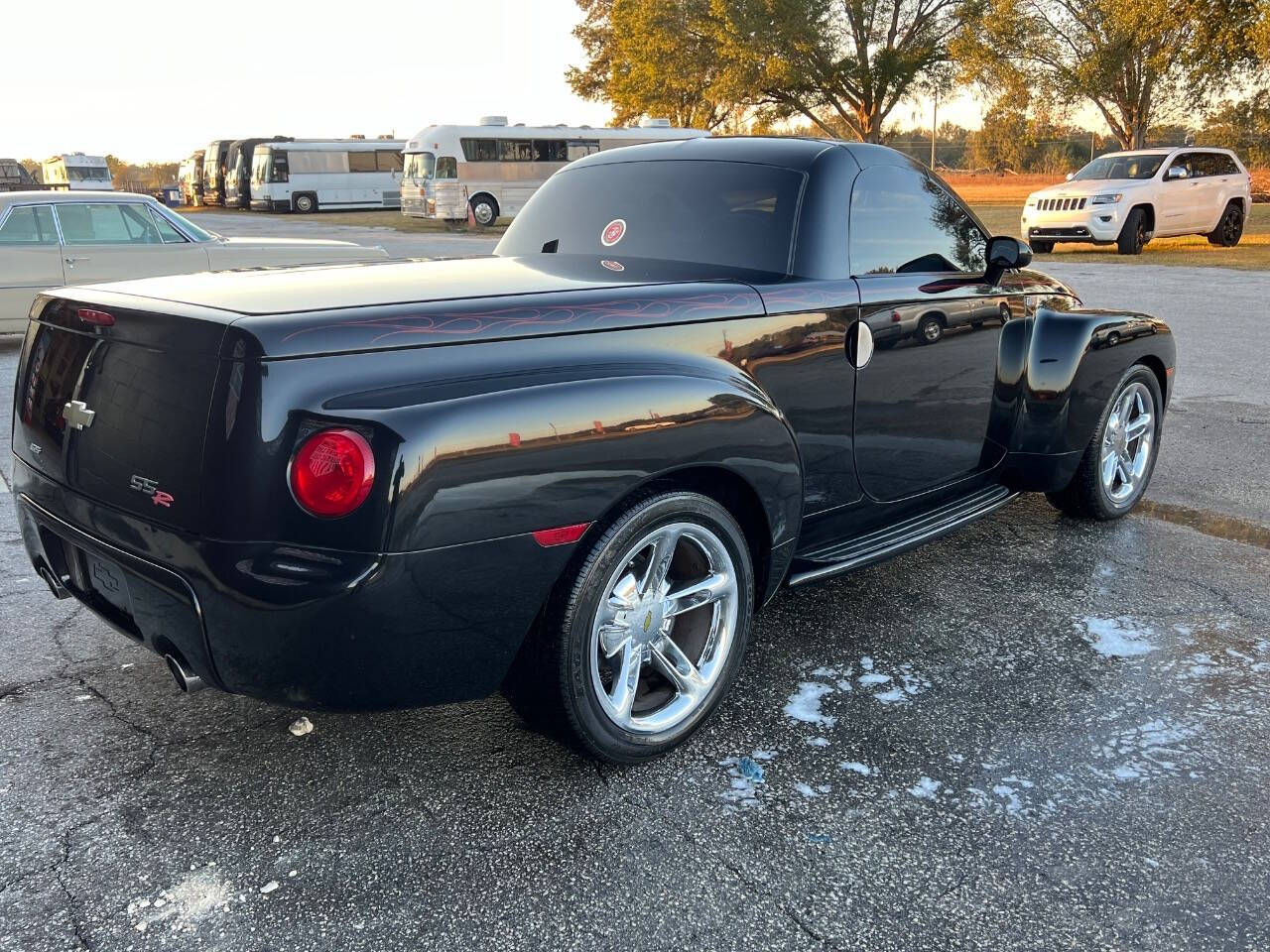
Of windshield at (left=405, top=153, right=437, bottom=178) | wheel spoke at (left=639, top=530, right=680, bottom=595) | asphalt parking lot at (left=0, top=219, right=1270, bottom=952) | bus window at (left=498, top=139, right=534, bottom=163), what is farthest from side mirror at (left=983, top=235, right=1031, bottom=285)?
bus window at (left=498, top=139, right=534, bottom=163)

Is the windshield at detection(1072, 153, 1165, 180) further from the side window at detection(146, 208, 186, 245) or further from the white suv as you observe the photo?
the side window at detection(146, 208, 186, 245)

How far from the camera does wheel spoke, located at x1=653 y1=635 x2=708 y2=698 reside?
2.91 meters

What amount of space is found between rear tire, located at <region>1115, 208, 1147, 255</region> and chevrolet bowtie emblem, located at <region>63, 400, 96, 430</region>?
19217 millimetres

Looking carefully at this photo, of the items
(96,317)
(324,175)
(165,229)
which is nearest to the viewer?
(96,317)

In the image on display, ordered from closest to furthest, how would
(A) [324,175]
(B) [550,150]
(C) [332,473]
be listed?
(C) [332,473] < (B) [550,150] < (A) [324,175]

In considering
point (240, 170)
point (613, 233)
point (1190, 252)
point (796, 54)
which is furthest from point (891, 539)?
point (240, 170)

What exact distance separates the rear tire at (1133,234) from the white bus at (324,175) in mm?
32313

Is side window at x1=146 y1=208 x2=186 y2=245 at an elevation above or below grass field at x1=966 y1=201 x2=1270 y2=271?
above

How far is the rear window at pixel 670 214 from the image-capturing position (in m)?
3.46

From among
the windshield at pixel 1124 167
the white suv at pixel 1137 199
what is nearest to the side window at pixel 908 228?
the white suv at pixel 1137 199

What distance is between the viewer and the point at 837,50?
1533 inches

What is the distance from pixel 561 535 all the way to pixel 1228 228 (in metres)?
22.4

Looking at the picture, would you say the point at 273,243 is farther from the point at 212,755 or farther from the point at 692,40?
the point at 692,40

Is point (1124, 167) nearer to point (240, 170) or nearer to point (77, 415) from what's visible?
point (77, 415)
